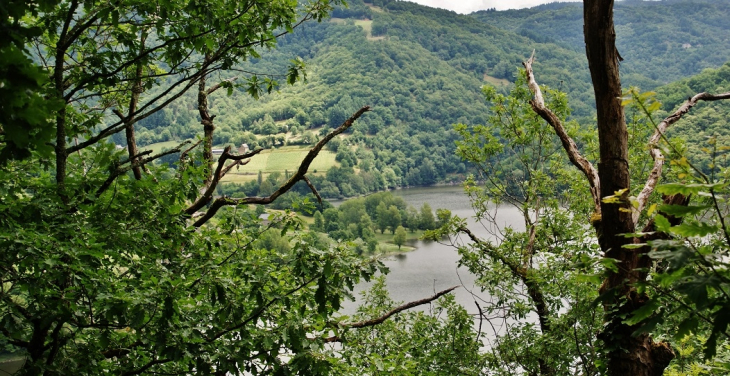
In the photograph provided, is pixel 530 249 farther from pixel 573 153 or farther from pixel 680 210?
pixel 680 210

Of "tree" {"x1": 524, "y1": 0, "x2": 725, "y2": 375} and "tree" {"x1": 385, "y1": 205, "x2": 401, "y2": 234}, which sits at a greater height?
"tree" {"x1": 524, "y1": 0, "x2": 725, "y2": 375}

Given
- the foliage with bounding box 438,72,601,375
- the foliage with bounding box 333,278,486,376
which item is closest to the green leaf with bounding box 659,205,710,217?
the foliage with bounding box 438,72,601,375

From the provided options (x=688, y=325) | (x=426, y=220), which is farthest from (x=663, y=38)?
(x=688, y=325)

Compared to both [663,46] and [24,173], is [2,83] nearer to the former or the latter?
[24,173]

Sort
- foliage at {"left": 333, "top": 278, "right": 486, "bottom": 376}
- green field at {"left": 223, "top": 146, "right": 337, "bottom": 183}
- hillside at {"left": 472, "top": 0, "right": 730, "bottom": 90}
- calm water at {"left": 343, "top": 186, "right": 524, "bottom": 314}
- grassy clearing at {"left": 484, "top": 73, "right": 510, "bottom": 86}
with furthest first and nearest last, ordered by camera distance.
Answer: grassy clearing at {"left": 484, "top": 73, "right": 510, "bottom": 86} < hillside at {"left": 472, "top": 0, "right": 730, "bottom": 90} < green field at {"left": 223, "top": 146, "right": 337, "bottom": 183} < calm water at {"left": 343, "top": 186, "right": 524, "bottom": 314} < foliage at {"left": 333, "top": 278, "right": 486, "bottom": 376}

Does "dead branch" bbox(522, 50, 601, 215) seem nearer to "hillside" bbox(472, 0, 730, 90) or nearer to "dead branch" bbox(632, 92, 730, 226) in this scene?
"dead branch" bbox(632, 92, 730, 226)

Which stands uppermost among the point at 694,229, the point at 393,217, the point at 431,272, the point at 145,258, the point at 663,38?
the point at 663,38

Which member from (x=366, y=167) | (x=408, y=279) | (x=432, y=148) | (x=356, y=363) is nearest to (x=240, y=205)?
(x=356, y=363)
